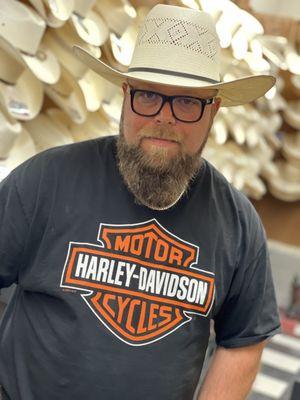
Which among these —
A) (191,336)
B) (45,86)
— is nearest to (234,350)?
(191,336)

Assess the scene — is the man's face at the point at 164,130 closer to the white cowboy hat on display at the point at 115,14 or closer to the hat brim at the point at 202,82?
the hat brim at the point at 202,82

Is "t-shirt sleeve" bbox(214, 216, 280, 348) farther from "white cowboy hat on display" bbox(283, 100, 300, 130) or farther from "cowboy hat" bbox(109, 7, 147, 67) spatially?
"white cowboy hat on display" bbox(283, 100, 300, 130)

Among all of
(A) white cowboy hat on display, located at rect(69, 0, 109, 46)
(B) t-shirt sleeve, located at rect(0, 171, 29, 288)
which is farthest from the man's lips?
(A) white cowboy hat on display, located at rect(69, 0, 109, 46)

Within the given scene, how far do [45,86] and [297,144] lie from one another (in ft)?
11.6

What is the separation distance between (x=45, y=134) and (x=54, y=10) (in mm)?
574

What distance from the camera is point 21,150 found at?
8.32 feet

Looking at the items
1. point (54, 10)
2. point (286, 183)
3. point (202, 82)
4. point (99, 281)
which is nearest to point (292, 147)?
point (286, 183)

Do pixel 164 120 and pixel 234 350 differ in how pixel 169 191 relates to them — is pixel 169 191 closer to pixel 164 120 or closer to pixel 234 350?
pixel 164 120

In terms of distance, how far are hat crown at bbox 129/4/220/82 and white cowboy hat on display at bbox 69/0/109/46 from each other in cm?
80

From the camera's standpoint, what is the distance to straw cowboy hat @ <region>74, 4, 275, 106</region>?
167 centimetres

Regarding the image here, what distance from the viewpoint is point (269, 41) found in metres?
4.57

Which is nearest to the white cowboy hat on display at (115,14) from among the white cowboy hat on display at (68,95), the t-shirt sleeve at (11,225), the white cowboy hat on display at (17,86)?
the white cowboy hat on display at (68,95)

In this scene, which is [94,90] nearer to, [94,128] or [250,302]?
[94,128]

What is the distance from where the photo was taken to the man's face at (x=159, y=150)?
63.7 inches
